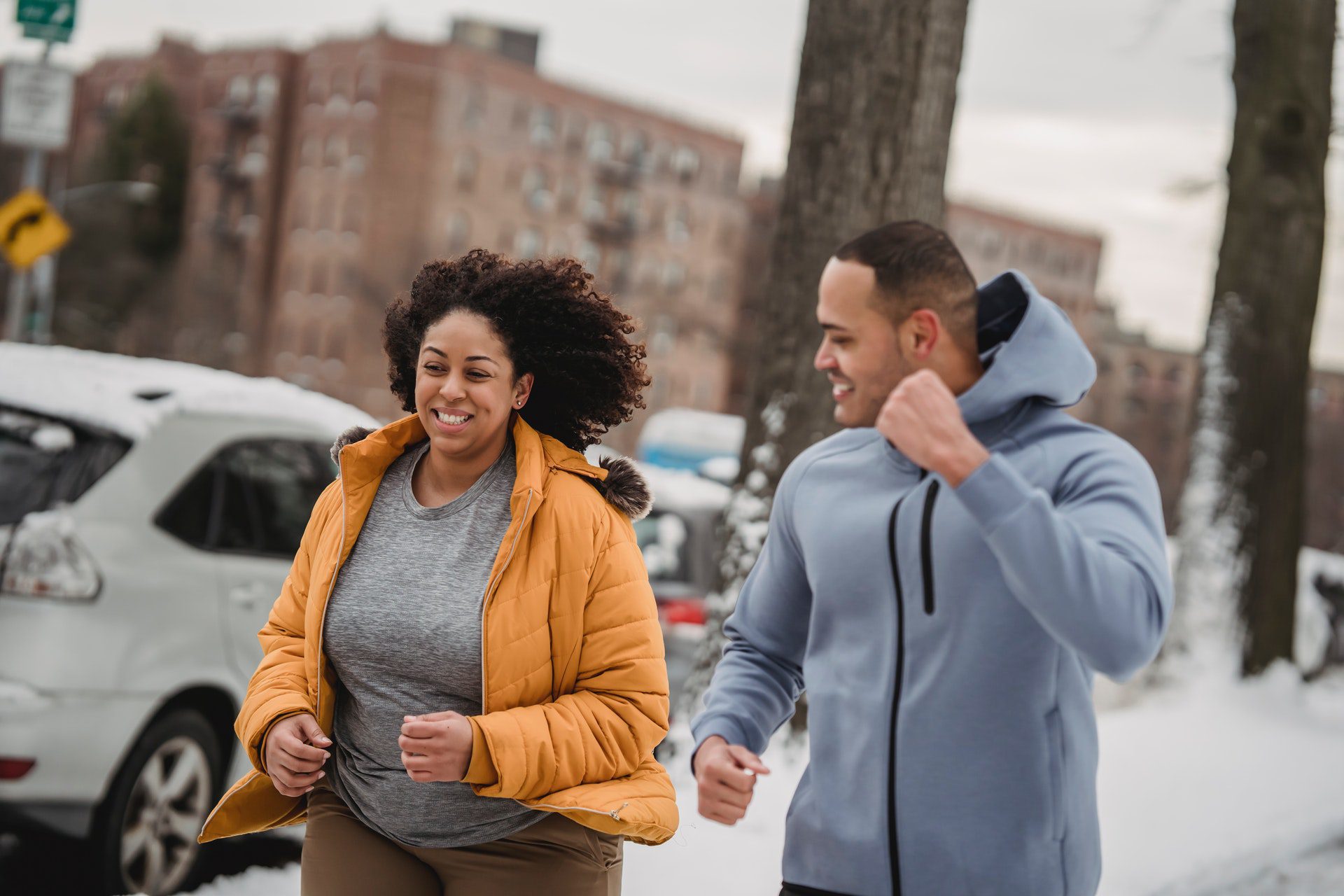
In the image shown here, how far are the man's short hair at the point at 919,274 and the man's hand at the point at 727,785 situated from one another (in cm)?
83

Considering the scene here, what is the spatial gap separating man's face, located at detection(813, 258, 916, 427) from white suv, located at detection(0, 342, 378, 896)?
3.19 m

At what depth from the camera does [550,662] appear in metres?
2.73

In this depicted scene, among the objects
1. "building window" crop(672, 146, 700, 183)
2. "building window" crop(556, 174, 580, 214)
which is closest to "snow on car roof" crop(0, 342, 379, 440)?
"building window" crop(556, 174, 580, 214)

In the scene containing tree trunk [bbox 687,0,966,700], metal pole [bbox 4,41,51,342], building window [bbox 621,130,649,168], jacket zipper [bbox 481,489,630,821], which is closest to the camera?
jacket zipper [bbox 481,489,630,821]

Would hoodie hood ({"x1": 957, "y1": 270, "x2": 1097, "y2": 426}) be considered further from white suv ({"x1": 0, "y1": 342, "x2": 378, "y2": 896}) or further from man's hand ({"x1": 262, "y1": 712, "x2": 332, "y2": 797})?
white suv ({"x1": 0, "y1": 342, "x2": 378, "y2": 896})

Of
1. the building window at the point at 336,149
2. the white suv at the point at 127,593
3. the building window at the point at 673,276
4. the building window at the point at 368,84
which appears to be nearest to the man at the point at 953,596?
the white suv at the point at 127,593

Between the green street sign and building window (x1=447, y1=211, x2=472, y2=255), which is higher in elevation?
building window (x1=447, y1=211, x2=472, y2=255)

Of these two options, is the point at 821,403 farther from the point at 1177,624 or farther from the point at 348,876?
the point at 1177,624

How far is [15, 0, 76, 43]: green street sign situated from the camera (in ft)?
36.3

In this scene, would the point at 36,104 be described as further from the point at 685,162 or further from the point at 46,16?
the point at 685,162

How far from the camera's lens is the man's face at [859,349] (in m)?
2.43

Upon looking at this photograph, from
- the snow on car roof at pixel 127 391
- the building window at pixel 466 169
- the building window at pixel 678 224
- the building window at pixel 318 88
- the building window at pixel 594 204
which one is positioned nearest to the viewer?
the snow on car roof at pixel 127 391

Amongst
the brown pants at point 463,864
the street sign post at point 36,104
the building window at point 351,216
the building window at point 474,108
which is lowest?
the brown pants at point 463,864

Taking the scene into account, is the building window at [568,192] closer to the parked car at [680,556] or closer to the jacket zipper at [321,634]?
the parked car at [680,556]
